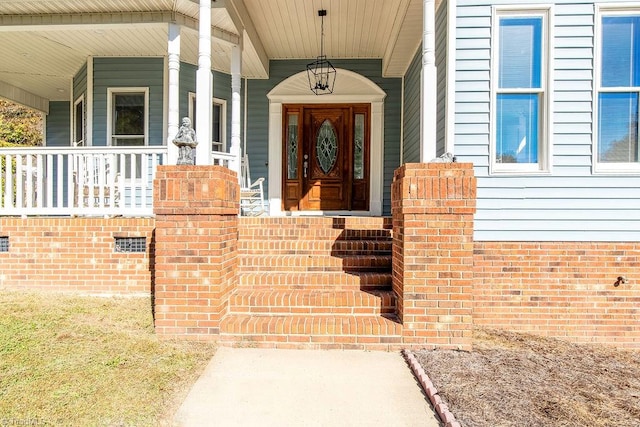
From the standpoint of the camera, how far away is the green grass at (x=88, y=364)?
2.15m

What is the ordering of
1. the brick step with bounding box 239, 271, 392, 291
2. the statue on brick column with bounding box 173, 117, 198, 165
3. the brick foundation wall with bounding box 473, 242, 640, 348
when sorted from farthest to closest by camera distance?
the brick foundation wall with bounding box 473, 242, 640, 348 < the brick step with bounding box 239, 271, 392, 291 < the statue on brick column with bounding box 173, 117, 198, 165

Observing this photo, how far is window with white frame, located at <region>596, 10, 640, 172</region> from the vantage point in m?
4.14

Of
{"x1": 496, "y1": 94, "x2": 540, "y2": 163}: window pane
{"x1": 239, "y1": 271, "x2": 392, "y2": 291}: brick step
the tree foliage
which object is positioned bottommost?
{"x1": 239, "y1": 271, "x2": 392, "y2": 291}: brick step

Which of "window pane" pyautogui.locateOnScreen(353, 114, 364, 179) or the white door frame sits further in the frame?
"window pane" pyautogui.locateOnScreen(353, 114, 364, 179)

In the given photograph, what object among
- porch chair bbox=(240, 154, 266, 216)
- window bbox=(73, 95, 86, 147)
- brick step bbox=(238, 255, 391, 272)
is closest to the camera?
brick step bbox=(238, 255, 391, 272)

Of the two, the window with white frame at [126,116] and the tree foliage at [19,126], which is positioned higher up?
the tree foliage at [19,126]

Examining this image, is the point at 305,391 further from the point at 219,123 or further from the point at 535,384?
the point at 219,123

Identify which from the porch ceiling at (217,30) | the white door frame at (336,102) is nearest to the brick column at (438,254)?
the porch ceiling at (217,30)

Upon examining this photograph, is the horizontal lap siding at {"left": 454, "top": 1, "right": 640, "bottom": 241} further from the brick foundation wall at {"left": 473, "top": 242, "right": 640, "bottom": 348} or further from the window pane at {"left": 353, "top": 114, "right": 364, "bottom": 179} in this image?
the window pane at {"left": 353, "top": 114, "right": 364, "bottom": 179}

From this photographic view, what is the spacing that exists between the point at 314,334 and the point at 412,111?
4021 millimetres

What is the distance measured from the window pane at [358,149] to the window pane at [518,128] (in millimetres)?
3018

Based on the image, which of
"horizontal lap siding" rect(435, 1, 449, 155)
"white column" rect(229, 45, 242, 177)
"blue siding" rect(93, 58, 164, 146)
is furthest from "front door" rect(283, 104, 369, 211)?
"horizontal lap siding" rect(435, 1, 449, 155)

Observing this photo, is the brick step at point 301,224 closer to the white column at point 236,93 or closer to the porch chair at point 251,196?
the white column at point 236,93

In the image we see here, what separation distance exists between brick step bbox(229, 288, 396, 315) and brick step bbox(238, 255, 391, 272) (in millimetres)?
489
